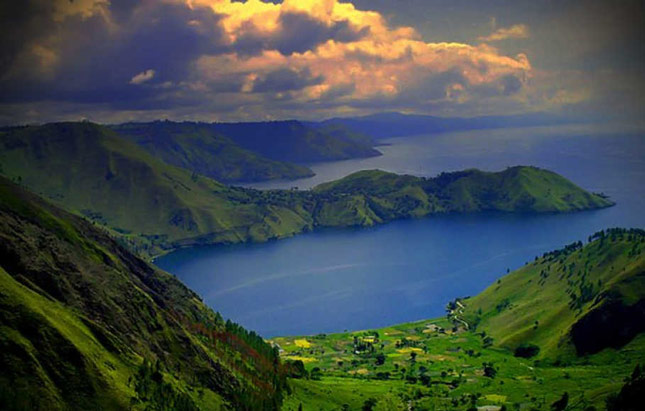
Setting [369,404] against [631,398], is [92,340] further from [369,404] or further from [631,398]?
[631,398]

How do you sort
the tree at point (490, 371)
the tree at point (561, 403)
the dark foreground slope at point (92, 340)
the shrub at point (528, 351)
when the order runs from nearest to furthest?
1. the dark foreground slope at point (92, 340)
2. the tree at point (561, 403)
3. the tree at point (490, 371)
4. the shrub at point (528, 351)

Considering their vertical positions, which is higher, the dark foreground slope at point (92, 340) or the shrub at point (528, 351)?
the dark foreground slope at point (92, 340)

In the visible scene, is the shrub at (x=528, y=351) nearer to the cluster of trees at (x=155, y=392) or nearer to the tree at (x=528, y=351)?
the tree at (x=528, y=351)

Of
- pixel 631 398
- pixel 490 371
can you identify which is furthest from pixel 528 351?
pixel 631 398

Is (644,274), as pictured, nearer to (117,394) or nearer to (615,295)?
(615,295)

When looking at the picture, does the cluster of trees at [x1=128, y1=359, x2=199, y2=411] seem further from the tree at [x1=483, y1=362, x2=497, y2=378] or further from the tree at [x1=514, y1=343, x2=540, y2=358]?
the tree at [x1=514, y1=343, x2=540, y2=358]

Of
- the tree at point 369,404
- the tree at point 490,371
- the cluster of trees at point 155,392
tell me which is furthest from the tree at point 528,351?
the cluster of trees at point 155,392

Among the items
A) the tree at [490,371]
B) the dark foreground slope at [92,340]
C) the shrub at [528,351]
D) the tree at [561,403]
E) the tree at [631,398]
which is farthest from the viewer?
the shrub at [528,351]

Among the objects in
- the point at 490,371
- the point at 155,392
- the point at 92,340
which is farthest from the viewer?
the point at 490,371

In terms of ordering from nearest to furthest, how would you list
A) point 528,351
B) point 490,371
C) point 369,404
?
1. point 369,404
2. point 490,371
3. point 528,351
